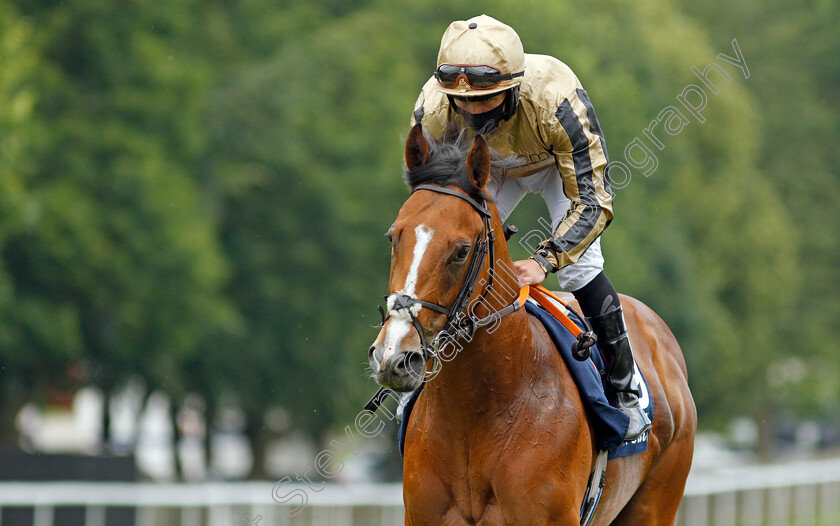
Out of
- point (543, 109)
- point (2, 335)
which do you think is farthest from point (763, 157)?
point (543, 109)

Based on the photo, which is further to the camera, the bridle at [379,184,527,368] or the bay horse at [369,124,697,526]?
the bay horse at [369,124,697,526]

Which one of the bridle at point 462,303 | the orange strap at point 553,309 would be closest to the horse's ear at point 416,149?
the bridle at point 462,303

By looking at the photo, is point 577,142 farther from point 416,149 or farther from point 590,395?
point 590,395

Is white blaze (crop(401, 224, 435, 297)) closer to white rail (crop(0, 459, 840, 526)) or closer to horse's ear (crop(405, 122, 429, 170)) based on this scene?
horse's ear (crop(405, 122, 429, 170))

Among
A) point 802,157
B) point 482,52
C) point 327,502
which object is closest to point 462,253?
point 482,52

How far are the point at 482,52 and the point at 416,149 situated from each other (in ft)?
1.73

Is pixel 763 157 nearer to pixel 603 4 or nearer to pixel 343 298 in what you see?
pixel 603 4

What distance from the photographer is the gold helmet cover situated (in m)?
5.26

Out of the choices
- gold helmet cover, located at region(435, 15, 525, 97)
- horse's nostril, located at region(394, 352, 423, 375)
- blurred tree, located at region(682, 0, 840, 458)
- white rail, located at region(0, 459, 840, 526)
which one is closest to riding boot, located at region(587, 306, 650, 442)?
gold helmet cover, located at region(435, 15, 525, 97)

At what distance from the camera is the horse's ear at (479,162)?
500 centimetres

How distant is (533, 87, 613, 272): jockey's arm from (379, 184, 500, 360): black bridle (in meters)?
0.47

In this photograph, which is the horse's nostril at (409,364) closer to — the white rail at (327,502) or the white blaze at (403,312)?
the white blaze at (403,312)

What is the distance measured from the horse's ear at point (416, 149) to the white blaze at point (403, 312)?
0.42 metres

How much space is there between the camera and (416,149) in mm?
5086
